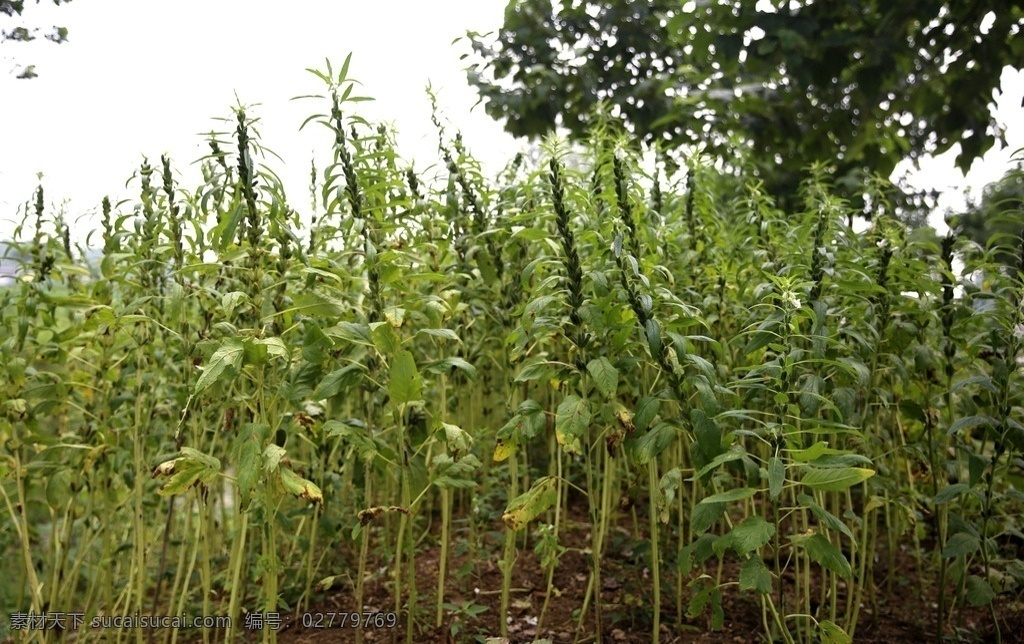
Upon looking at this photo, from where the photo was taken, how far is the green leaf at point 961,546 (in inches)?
78.9

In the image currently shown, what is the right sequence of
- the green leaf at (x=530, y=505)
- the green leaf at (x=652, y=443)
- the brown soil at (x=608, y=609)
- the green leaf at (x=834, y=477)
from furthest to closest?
the brown soil at (x=608, y=609) < the green leaf at (x=530, y=505) < the green leaf at (x=652, y=443) < the green leaf at (x=834, y=477)

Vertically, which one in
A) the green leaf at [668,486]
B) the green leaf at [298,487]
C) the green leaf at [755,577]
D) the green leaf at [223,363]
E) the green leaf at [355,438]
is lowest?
the green leaf at [755,577]

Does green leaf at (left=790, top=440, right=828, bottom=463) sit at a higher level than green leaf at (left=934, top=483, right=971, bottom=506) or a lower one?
higher

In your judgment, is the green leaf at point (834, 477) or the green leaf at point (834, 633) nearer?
the green leaf at point (834, 477)

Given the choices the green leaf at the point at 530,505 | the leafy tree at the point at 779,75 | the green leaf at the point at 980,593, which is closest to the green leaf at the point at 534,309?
the green leaf at the point at 530,505

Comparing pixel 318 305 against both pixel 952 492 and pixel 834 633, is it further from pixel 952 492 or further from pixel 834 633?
pixel 952 492

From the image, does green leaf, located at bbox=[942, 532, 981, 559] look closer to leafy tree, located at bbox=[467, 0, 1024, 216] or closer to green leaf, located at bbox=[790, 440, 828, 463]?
green leaf, located at bbox=[790, 440, 828, 463]

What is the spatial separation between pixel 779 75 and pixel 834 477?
394cm

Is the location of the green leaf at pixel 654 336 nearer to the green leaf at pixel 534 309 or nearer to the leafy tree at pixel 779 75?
the green leaf at pixel 534 309

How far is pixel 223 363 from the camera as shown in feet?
5.16

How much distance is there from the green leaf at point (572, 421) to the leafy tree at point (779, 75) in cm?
266

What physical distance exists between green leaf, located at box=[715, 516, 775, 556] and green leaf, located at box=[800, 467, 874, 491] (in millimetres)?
138

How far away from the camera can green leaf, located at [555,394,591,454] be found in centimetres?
175

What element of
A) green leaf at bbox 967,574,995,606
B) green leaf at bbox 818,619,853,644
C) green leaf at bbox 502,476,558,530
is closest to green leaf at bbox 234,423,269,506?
green leaf at bbox 502,476,558,530
